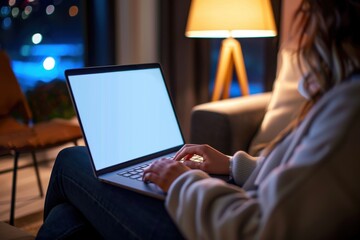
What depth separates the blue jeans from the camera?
79cm

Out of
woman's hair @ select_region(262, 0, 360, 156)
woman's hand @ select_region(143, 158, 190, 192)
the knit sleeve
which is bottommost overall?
the knit sleeve

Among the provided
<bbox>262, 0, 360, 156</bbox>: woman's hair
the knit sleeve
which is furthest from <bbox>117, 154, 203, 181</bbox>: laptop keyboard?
<bbox>262, 0, 360, 156</bbox>: woman's hair

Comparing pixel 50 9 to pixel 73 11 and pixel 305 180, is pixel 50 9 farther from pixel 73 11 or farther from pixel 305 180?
pixel 305 180

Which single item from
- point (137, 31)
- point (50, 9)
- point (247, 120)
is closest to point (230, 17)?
point (247, 120)

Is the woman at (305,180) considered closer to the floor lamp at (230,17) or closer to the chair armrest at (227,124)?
the chair armrest at (227,124)

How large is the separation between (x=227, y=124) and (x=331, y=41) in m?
1.11

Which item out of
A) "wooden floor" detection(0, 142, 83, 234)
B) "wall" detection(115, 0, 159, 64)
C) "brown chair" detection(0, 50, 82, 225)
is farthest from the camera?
"wall" detection(115, 0, 159, 64)

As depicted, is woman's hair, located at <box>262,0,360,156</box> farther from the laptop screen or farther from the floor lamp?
the floor lamp

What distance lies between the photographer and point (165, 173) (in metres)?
0.82

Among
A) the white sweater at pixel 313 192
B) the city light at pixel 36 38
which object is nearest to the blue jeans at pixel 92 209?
the white sweater at pixel 313 192

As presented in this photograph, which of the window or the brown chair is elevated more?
the window

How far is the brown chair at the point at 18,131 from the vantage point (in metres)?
1.85

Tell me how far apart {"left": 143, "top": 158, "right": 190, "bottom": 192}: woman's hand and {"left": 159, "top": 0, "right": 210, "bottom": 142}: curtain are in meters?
1.86

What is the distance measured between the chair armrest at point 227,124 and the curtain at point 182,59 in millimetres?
826
